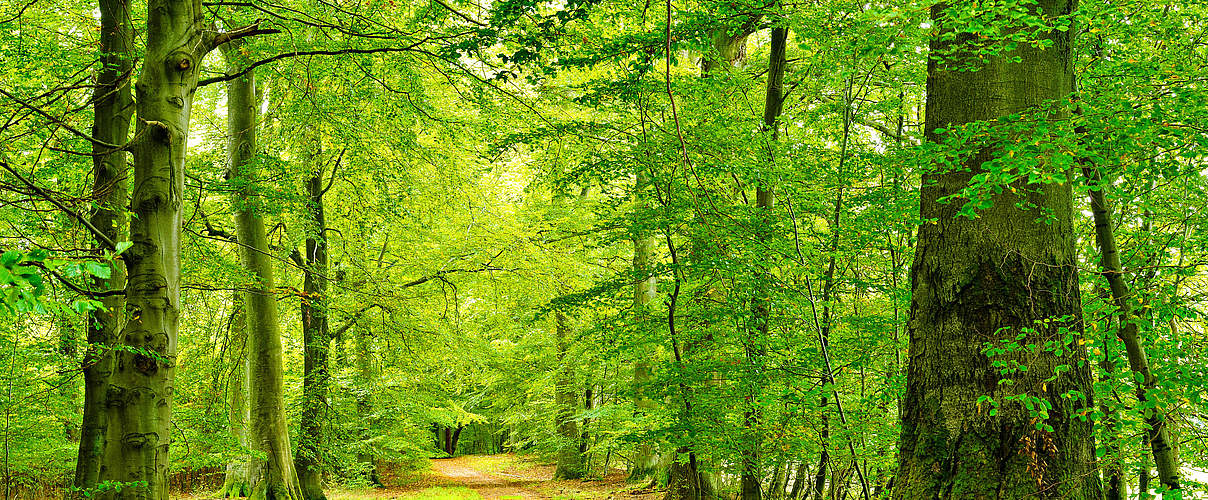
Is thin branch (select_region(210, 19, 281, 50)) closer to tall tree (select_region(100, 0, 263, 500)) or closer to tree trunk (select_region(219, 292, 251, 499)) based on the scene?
tall tree (select_region(100, 0, 263, 500))

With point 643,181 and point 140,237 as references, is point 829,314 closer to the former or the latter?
point 643,181

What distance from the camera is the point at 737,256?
5.94 m

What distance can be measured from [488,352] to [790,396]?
379 inches

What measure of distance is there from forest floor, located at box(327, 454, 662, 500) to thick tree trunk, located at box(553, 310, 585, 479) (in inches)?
16.6

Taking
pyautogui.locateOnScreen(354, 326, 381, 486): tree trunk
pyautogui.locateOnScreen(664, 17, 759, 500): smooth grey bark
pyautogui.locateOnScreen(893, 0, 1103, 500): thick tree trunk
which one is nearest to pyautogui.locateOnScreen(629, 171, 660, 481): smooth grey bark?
pyautogui.locateOnScreen(664, 17, 759, 500): smooth grey bark

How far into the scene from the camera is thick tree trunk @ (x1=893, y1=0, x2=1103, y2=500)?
10.3ft

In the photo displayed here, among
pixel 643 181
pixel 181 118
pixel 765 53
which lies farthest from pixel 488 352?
pixel 181 118

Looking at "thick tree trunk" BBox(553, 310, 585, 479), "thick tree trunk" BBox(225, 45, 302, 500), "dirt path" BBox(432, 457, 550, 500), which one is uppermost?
"thick tree trunk" BBox(225, 45, 302, 500)

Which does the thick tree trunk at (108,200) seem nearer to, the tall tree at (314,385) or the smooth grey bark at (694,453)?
the smooth grey bark at (694,453)

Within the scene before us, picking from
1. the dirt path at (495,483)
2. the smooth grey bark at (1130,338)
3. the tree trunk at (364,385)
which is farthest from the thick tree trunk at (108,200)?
the dirt path at (495,483)

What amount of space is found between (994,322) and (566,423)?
1485cm

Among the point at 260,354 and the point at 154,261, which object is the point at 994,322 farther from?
the point at 260,354

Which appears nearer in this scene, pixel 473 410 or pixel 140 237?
pixel 140 237

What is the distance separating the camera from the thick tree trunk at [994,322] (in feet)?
10.3
